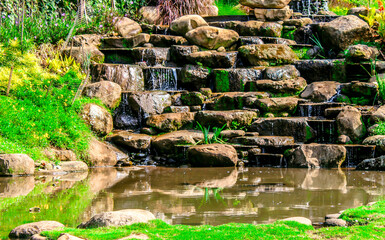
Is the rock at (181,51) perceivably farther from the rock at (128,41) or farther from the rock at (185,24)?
the rock at (185,24)

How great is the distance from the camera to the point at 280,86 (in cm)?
1193

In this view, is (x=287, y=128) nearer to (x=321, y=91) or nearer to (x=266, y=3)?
(x=321, y=91)

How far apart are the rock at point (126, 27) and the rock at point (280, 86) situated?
5376 millimetres

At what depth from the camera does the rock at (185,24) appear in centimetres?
1526

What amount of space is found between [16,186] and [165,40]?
922 cm

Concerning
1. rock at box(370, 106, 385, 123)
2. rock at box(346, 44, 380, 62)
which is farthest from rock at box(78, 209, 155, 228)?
rock at box(346, 44, 380, 62)

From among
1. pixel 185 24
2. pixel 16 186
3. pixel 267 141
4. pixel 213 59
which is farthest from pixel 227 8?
pixel 16 186

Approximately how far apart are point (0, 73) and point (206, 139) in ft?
15.8

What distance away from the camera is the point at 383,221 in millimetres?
3902

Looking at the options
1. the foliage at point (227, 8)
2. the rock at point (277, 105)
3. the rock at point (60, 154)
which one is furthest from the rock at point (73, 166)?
the foliage at point (227, 8)

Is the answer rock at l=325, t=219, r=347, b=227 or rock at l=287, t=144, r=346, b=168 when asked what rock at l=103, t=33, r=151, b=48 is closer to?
rock at l=287, t=144, r=346, b=168

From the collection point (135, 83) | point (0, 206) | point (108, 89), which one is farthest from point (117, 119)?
point (0, 206)

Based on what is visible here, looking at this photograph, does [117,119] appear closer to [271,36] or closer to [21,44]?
[21,44]

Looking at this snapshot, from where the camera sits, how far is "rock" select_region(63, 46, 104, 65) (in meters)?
12.7
